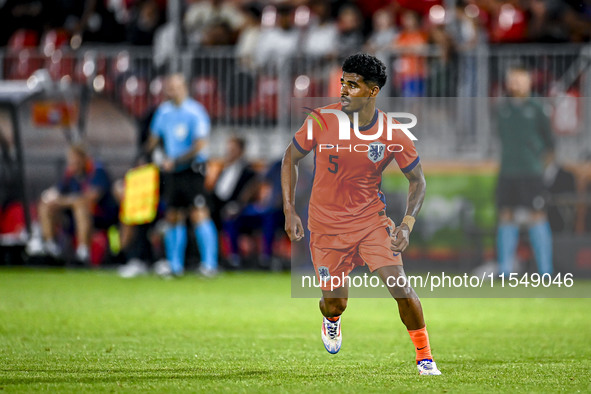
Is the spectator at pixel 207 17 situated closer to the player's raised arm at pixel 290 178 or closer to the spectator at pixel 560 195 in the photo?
the spectator at pixel 560 195

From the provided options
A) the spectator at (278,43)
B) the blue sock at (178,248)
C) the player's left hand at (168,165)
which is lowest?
the blue sock at (178,248)

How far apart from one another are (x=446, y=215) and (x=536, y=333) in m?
5.77

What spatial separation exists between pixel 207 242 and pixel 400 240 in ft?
25.8

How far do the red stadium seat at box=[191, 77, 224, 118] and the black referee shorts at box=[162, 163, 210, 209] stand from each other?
2.93 metres

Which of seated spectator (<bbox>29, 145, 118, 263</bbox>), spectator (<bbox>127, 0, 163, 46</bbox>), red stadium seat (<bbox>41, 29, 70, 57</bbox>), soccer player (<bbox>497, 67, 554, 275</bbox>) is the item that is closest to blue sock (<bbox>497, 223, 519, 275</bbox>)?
soccer player (<bbox>497, 67, 554, 275</bbox>)

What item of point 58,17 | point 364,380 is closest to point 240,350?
point 364,380

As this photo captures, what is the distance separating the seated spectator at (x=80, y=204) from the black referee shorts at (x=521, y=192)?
5477 mm

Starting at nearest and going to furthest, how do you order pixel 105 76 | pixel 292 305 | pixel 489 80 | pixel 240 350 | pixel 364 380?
pixel 364 380, pixel 240 350, pixel 292 305, pixel 489 80, pixel 105 76

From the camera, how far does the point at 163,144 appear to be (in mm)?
13898

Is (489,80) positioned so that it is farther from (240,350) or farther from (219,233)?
(240,350)

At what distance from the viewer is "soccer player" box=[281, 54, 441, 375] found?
20.5 ft

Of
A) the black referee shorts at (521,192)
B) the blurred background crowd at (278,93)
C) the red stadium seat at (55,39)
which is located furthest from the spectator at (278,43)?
the red stadium seat at (55,39)

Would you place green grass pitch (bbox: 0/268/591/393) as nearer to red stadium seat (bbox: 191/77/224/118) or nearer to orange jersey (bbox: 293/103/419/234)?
orange jersey (bbox: 293/103/419/234)

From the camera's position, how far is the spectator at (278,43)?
16.4 m
